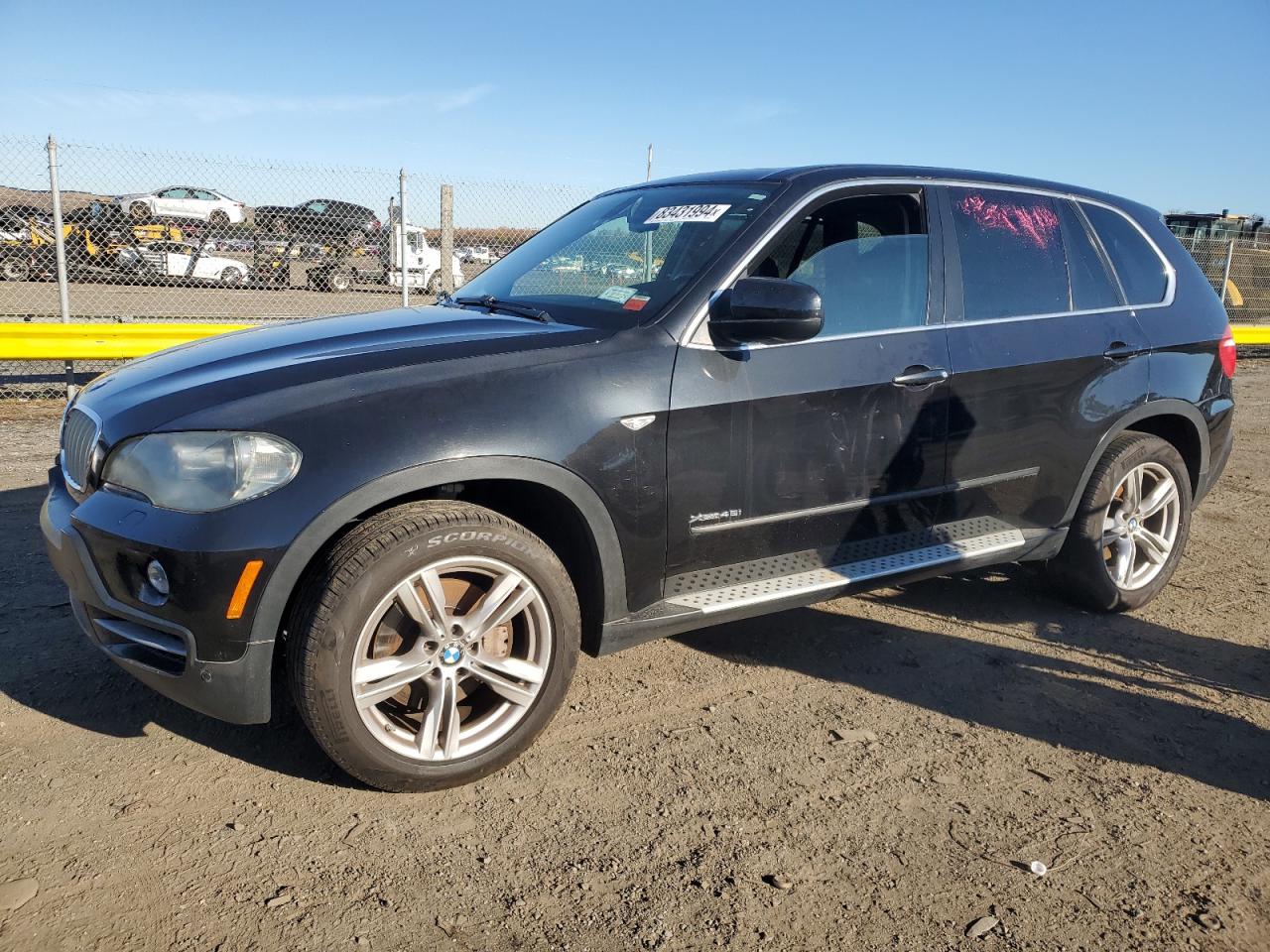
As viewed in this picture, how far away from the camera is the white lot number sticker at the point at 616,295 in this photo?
10.9 ft

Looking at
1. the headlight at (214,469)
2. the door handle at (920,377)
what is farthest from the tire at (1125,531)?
the headlight at (214,469)

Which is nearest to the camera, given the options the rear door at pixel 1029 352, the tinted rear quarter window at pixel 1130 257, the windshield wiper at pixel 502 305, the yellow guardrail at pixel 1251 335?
the windshield wiper at pixel 502 305

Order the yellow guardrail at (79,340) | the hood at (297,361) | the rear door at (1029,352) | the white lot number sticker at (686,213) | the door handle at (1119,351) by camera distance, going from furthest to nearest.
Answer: the yellow guardrail at (79,340) → the door handle at (1119,351) → the rear door at (1029,352) → the white lot number sticker at (686,213) → the hood at (297,361)

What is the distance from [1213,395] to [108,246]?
11428 millimetres

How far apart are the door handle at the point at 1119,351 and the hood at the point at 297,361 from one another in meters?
2.29

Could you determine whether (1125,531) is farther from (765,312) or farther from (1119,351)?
(765,312)

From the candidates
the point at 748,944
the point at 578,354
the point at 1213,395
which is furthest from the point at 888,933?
the point at 1213,395

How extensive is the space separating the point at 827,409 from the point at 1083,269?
1.66 m

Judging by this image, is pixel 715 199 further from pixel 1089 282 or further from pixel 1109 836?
pixel 1109 836

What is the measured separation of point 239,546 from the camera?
246 cm

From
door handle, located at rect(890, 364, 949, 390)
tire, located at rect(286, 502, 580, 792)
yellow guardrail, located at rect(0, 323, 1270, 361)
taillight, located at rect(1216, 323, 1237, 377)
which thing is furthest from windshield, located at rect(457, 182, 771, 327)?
yellow guardrail, located at rect(0, 323, 1270, 361)

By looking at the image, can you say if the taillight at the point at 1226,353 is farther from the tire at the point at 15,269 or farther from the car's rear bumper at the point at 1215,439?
the tire at the point at 15,269

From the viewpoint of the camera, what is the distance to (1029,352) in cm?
382

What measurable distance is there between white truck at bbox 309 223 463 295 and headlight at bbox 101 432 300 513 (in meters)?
8.09
